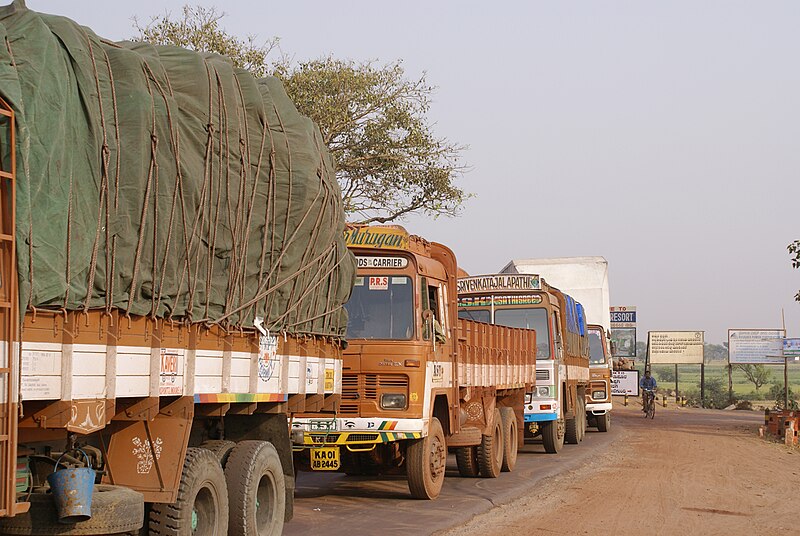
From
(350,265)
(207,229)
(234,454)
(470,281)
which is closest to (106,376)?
(207,229)

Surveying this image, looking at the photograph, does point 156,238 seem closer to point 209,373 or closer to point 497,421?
point 209,373

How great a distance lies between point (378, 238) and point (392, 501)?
3.29 metres

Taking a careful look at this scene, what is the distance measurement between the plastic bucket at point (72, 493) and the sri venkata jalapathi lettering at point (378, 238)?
7.36m

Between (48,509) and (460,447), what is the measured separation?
1075 centimetres

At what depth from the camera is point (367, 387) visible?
13.0 meters

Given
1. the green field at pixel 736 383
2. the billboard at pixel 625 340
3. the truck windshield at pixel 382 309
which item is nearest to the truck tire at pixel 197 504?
the truck windshield at pixel 382 309

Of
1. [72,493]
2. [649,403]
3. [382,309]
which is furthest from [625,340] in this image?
[72,493]

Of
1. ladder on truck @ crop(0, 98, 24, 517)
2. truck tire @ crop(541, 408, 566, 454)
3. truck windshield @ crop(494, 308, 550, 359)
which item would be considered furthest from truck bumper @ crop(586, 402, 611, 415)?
ladder on truck @ crop(0, 98, 24, 517)

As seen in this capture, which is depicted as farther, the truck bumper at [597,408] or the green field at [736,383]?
the green field at [736,383]

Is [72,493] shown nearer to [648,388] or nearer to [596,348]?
[596,348]

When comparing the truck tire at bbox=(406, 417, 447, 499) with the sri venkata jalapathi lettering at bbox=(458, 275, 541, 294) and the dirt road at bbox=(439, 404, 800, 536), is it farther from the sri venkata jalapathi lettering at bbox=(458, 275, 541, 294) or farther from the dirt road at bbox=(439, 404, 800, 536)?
the sri venkata jalapathi lettering at bbox=(458, 275, 541, 294)

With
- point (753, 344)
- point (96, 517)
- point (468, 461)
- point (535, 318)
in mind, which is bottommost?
point (468, 461)

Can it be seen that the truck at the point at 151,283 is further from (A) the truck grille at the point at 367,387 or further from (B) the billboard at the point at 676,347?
(B) the billboard at the point at 676,347

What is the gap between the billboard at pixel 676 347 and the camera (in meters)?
58.2
